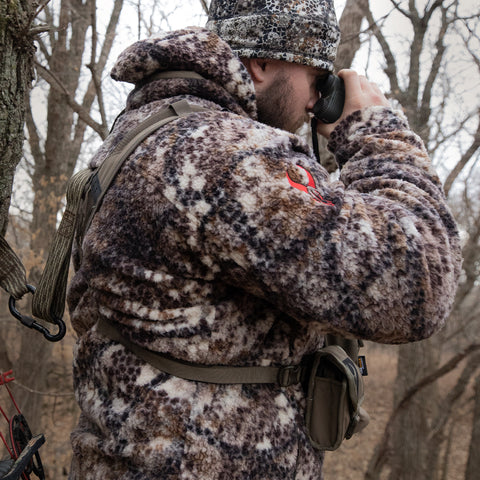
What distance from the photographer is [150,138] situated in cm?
130

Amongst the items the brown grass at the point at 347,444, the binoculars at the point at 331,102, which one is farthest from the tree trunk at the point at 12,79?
the brown grass at the point at 347,444

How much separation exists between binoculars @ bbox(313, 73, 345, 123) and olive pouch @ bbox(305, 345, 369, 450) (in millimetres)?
793

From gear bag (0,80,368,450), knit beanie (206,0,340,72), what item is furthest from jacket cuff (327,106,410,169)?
gear bag (0,80,368,450)

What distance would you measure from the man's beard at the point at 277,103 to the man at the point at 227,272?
323mm

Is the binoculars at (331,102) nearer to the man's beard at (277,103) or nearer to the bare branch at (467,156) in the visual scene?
the man's beard at (277,103)

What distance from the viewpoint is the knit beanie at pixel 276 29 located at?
177 centimetres

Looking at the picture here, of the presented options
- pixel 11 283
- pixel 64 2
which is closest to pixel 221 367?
pixel 11 283

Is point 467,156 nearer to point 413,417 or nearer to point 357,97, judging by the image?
point 413,417

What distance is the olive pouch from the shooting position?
1410 millimetres

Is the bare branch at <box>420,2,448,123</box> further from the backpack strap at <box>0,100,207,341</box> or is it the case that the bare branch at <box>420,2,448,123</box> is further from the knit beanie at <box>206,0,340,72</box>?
the backpack strap at <box>0,100,207,341</box>

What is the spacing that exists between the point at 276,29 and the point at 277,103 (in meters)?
0.27

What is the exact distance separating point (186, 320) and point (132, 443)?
340 millimetres

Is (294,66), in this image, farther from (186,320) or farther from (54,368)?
(54,368)

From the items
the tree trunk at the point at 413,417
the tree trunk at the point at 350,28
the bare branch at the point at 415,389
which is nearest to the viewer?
the bare branch at the point at 415,389
